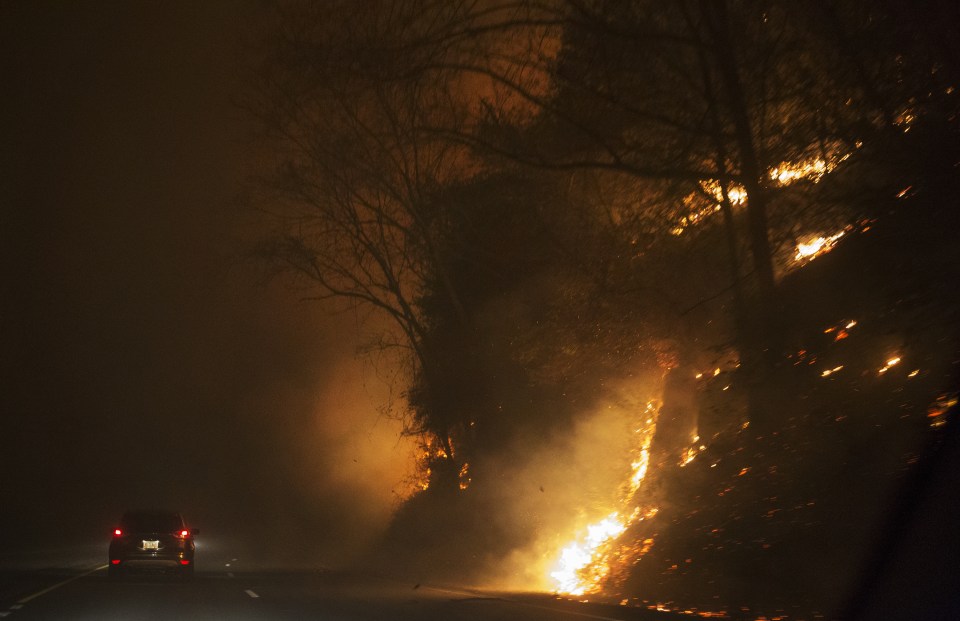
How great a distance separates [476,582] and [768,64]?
50.8 ft

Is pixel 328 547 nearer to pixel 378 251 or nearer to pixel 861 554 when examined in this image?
pixel 378 251

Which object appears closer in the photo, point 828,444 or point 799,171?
point 828,444

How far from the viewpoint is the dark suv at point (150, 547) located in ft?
81.4

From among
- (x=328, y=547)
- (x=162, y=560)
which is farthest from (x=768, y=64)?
(x=328, y=547)

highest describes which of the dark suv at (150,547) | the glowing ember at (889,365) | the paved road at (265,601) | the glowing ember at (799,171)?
the glowing ember at (799,171)

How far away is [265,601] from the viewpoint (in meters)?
17.6

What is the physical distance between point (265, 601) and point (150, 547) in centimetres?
872

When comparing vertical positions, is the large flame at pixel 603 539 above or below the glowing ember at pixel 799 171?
below

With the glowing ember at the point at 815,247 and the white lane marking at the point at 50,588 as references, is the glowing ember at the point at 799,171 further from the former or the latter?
the white lane marking at the point at 50,588

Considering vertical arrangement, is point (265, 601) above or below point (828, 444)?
below

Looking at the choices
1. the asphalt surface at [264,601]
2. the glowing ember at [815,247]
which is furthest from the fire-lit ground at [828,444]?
the asphalt surface at [264,601]

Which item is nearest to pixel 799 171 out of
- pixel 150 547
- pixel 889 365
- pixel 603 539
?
pixel 889 365

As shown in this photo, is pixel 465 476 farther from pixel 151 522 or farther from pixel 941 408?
pixel 941 408

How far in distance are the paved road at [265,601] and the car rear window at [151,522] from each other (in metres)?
1.23
